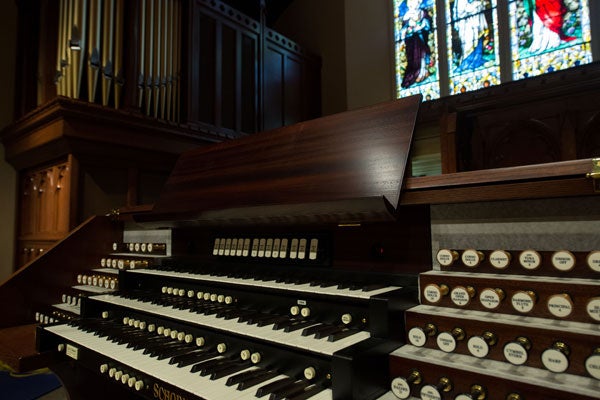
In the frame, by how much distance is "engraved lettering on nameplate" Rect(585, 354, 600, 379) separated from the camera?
940 mm

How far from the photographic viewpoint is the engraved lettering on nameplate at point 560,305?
1.05 m

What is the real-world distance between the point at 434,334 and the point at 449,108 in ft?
9.59

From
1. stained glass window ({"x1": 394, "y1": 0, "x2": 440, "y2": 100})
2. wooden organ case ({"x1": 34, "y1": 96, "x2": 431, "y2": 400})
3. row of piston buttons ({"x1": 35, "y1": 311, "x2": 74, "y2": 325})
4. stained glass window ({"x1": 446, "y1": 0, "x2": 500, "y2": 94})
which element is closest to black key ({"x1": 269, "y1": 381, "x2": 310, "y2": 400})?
wooden organ case ({"x1": 34, "y1": 96, "x2": 431, "y2": 400})

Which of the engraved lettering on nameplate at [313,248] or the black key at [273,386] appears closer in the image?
the black key at [273,386]

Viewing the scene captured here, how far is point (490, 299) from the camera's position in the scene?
1.19m

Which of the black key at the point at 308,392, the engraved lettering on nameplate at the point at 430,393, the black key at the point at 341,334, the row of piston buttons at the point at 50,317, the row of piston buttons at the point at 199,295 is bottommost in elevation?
the row of piston buttons at the point at 50,317

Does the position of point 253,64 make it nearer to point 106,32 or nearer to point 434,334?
point 106,32

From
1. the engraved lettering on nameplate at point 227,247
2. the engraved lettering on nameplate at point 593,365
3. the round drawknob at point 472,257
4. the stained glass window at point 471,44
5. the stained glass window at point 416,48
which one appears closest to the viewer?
the engraved lettering on nameplate at point 593,365

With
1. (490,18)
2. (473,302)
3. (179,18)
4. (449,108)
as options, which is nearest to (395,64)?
(490,18)

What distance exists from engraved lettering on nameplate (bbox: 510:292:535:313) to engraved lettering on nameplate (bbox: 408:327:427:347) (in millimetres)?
289

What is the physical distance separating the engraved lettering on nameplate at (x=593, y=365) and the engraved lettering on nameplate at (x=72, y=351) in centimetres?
199

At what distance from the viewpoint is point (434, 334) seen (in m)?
1.24

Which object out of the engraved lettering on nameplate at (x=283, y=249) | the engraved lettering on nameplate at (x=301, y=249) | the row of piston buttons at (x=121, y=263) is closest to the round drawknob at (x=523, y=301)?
the engraved lettering on nameplate at (x=301, y=249)

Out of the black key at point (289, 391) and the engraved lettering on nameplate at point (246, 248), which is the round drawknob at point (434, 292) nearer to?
the black key at point (289, 391)
